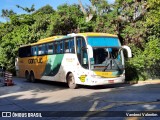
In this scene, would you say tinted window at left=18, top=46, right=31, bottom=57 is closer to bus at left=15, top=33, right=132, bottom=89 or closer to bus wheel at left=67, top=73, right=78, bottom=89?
bus at left=15, top=33, right=132, bottom=89

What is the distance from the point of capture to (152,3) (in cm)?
2520

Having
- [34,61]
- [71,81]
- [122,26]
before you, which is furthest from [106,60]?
[122,26]

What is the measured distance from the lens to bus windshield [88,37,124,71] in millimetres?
18094

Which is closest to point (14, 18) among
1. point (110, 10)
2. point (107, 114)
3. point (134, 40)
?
point (110, 10)

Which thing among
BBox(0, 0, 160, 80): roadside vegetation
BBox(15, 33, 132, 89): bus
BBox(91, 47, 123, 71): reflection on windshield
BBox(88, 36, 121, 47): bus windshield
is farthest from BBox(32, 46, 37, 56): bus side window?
BBox(91, 47, 123, 71): reflection on windshield

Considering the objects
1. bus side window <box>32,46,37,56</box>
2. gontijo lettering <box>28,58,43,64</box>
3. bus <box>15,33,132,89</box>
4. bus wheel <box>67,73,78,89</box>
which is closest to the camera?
bus <box>15,33,132,89</box>

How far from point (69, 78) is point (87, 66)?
240 cm

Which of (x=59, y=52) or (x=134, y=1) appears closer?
(x=59, y=52)

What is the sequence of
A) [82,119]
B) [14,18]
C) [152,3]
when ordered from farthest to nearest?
[14,18], [152,3], [82,119]

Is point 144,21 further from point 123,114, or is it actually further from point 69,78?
point 123,114

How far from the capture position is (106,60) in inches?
719

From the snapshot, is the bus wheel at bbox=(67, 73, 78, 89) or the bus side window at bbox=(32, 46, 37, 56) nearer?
the bus wheel at bbox=(67, 73, 78, 89)

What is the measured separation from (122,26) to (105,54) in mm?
12057

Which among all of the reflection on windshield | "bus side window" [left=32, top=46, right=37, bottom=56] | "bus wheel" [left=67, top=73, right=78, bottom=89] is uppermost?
"bus side window" [left=32, top=46, right=37, bottom=56]
